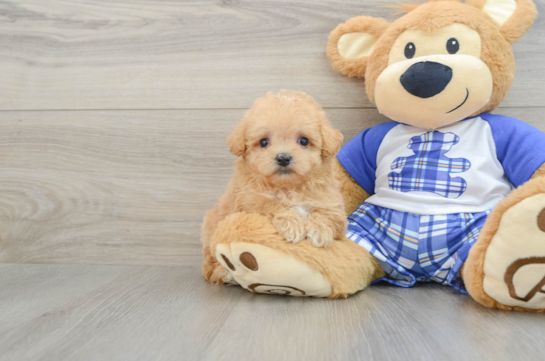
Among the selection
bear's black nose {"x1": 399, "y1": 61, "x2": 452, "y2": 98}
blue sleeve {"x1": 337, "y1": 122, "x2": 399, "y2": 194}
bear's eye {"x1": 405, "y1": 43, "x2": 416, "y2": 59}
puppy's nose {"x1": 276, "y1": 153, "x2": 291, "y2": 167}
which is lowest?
blue sleeve {"x1": 337, "y1": 122, "x2": 399, "y2": 194}

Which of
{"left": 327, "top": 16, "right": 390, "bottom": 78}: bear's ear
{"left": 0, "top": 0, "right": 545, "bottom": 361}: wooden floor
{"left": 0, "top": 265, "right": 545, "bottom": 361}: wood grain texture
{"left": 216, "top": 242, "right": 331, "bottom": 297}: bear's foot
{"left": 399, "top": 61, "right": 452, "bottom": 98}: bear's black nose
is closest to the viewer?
{"left": 0, "top": 265, "right": 545, "bottom": 361}: wood grain texture

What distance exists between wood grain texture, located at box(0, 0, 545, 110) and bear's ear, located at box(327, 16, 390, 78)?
0.07 metres

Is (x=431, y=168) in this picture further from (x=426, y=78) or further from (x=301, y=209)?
(x=301, y=209)

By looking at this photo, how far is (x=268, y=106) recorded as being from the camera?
0.74 m

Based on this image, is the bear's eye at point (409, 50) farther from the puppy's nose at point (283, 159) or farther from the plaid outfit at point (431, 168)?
the puppy's nose at point (283, 159)

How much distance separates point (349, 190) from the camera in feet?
3.16

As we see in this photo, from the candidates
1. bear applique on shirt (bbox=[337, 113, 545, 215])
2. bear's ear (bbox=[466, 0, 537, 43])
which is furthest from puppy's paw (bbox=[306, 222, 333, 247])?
bear's ear (bbox=[466, 0, 537, 43])

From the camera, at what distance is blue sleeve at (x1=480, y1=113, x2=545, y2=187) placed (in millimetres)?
778

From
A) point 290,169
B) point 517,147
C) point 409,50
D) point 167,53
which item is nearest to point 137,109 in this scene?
point 167,53

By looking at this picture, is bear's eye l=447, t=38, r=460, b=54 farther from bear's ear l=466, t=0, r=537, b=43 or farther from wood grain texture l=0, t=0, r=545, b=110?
wood grain texture l=0, t=0, r=545, b=110

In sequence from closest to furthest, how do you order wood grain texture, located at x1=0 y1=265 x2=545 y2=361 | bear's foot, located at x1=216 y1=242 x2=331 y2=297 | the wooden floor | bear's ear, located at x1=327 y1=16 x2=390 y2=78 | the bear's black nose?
wood grain texture, located at x1=0 y1=265 x2=545 y2=361 → bear's foot, located at x1=216 y1=242 x2=331 y2=297 → the bear's black nose → bear's ear, located at x1=327 y1=16 x2=390 y2=78 → the wooden floor

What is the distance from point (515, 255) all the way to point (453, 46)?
443 millimetres

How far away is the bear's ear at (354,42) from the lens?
945 mm

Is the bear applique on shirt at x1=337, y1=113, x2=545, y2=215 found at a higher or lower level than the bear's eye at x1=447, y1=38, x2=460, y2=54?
lower
